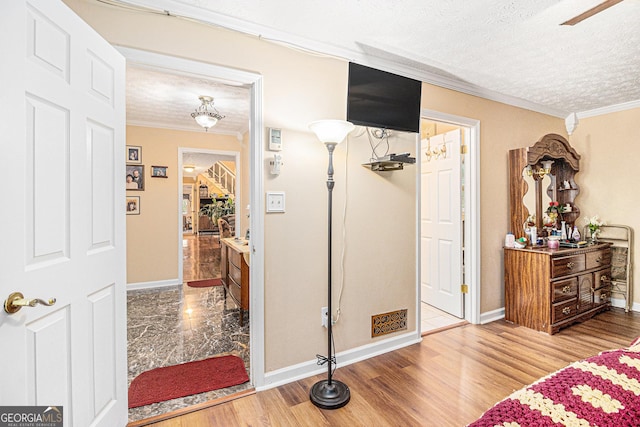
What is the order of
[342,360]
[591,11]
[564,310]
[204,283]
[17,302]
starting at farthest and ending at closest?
[204,283] < [564,310] < [342,360] < [591,11] < [17,302]

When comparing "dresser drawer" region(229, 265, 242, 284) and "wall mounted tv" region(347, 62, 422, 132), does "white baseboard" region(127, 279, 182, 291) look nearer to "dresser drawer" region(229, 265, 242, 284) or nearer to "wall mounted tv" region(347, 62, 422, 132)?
"dresser drawer" region(229, 265, 242, 284)

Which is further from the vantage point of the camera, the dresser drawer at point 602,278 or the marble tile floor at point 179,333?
the dresser drawer at point 602,278

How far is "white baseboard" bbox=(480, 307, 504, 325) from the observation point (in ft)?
11.0

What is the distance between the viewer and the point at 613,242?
12.9 ft

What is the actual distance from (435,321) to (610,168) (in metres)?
3.04

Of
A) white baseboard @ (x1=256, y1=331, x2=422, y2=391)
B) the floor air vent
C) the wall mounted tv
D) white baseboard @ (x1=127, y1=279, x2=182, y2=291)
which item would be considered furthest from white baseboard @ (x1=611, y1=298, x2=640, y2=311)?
white baseboard @ (x1=127, y1=279, x2=182, y2=291)

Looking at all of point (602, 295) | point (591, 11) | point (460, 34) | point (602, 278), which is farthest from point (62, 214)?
point (602, 295)

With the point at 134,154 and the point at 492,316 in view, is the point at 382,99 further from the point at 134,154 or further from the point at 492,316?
the point at 134,154

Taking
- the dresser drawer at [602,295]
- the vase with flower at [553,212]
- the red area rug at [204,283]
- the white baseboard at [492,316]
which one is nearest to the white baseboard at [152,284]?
the red area rug at [204,283]

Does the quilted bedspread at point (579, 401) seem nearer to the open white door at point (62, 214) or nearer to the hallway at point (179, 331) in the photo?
the open white door at point (62, 214)

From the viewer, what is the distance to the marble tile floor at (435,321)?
3.20 m

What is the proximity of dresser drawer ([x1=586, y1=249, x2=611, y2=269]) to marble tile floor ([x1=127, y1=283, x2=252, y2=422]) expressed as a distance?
3.78m

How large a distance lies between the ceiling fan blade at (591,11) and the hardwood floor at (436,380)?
8.08 feet

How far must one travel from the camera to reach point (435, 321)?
3428 millimetres
